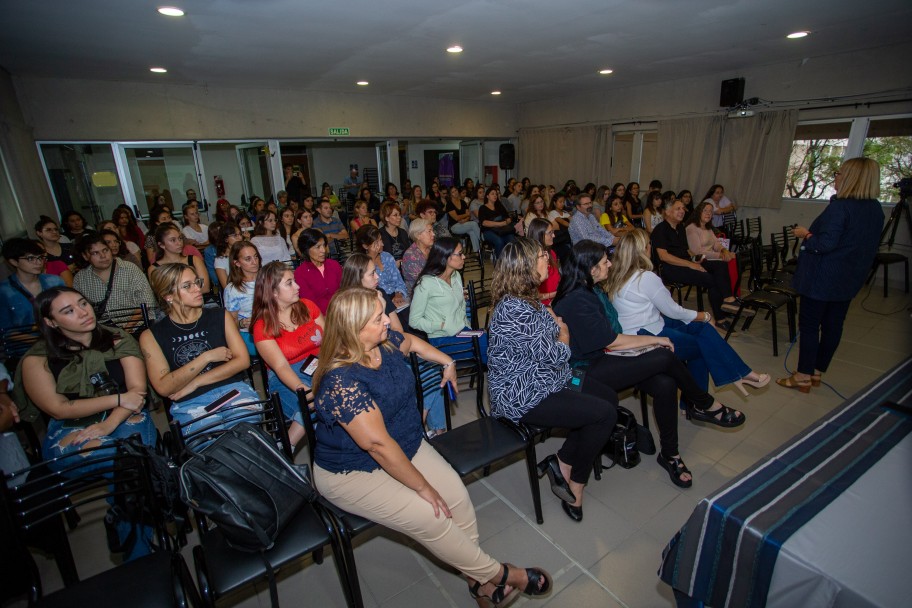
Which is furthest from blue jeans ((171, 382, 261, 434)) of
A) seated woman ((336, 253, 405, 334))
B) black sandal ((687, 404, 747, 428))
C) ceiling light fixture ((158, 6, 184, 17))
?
ceiling light fixture ((158, 6, 184, 17))

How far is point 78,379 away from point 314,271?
1.71m

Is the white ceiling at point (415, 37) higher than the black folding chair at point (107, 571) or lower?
higher

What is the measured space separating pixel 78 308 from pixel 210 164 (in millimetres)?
8121

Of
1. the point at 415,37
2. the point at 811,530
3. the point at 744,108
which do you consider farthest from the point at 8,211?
the point at 744,108

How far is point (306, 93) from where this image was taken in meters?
7.83

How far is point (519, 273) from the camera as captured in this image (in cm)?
222

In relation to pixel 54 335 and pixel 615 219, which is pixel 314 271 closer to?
pixel 54 335

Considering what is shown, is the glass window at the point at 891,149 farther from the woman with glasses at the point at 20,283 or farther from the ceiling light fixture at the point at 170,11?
the woman with glasses at the point at 20,283

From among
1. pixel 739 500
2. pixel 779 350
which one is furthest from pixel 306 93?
pixel 739 500

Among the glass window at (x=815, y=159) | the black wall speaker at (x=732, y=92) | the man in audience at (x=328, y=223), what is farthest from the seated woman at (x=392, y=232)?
the glass window at (x=815, y=159)

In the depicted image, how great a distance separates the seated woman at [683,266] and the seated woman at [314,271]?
3.46 metres

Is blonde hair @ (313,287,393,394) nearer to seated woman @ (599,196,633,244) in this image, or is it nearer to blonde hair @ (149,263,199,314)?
blonde hair @ (149,263,199,314)

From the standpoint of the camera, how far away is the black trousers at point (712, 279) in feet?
14.9

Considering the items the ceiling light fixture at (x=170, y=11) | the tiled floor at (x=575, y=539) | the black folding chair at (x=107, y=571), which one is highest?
the ceiling light fixture at (x=170, y=11)
